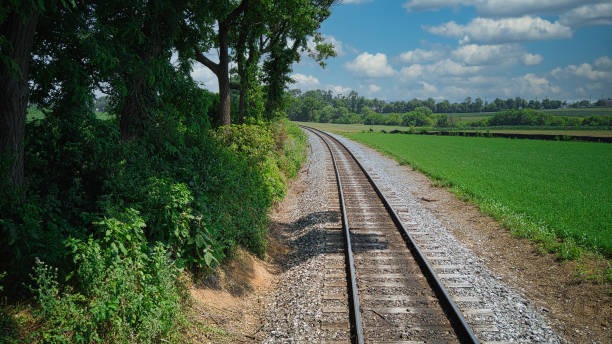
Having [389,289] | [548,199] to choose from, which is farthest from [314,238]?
[548,199]

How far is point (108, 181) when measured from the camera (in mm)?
5664

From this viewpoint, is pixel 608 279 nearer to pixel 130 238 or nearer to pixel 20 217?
pixel 130 238

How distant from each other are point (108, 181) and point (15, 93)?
1.85 metres

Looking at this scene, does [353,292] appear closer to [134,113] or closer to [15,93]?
[15,93]

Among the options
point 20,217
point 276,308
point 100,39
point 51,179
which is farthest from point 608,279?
point 100,39

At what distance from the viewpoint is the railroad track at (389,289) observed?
17.0ft

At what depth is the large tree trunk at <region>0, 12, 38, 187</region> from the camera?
493 centimetres

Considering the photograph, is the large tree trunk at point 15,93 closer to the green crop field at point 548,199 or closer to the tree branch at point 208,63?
the tree branch at point 208,63

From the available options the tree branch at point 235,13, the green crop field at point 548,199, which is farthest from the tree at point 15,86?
the green crop field at point 548,199

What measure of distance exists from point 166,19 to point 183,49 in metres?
2.15

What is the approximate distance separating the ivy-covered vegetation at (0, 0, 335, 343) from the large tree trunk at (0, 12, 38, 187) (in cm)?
2

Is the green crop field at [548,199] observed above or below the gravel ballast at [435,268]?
above

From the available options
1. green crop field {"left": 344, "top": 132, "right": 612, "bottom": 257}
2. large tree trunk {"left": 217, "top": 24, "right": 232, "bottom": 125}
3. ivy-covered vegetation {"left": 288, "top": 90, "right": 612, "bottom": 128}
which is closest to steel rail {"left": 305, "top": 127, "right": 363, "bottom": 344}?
green crop field {"left": 344, "top": 132, "right": 612, "bottom": 257}

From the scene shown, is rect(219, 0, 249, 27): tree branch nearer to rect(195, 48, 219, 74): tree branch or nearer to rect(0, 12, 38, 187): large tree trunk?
rect(195, 48, 219, 74): tree branch
